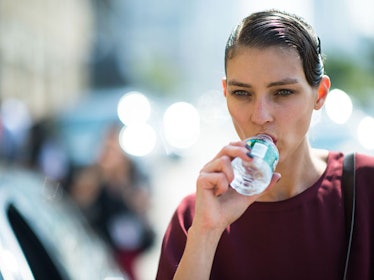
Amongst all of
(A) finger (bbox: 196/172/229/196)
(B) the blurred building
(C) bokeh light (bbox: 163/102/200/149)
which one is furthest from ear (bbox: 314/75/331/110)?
(B) the blurred building

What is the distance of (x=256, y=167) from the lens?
2.51m

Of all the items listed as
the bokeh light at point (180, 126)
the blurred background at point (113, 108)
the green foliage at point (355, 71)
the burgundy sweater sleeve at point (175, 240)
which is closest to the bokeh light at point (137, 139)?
the blurred background at point (113, 108)

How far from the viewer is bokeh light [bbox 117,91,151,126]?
48.6 feet

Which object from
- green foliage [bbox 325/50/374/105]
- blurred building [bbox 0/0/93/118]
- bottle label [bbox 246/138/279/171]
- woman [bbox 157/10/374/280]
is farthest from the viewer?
green foliage [bbox 325/50/374/105]

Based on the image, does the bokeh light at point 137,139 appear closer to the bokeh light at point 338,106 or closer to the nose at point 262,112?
the bokeh light at point 338,106

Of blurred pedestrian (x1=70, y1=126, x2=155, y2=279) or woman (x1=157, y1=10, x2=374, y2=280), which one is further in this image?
blurred pedestrian (x1=70, y1=126, x2=155, y2=279)

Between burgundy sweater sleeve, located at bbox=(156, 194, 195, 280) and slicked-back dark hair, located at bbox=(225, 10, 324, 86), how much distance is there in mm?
508

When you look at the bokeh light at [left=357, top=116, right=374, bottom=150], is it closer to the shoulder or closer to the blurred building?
the shoulder

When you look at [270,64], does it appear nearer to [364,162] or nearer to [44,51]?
[364,162]

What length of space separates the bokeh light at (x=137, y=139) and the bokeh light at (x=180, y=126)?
6.81 metres

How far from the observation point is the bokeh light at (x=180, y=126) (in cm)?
2196

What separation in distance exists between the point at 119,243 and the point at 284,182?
3.78 meters

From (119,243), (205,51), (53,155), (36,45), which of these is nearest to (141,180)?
(53,155)

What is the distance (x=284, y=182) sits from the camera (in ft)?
9.36
